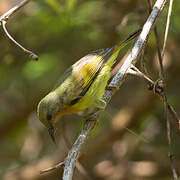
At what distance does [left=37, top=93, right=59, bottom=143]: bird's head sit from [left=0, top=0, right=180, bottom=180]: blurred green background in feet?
4.13

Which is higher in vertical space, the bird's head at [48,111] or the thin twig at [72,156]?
the thin twig at [72,156]

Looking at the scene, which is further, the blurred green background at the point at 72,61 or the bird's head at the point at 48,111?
the blurred green background at the point at 72,61

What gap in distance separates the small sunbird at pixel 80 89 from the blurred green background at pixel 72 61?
794 mm

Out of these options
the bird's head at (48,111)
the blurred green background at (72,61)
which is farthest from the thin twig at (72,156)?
the blurred green background at (72,61)

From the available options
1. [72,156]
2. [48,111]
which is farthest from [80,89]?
[72,156]

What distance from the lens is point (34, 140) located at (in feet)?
21.8

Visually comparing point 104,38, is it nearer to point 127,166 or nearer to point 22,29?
point 22,29

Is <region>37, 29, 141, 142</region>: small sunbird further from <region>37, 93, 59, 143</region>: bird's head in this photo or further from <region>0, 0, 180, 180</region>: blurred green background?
<region>0, 0, 180, 180</region>: blurred green background

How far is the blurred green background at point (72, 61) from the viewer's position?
18.0ft

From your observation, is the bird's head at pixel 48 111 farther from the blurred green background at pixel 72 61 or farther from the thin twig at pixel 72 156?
the blurred green background at pixel 72 61

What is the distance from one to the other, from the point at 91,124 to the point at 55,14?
219 centimetres

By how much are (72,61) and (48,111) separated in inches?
93.5

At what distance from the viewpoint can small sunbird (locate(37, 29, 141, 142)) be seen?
13.2 feet

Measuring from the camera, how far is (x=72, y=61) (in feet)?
20.5
